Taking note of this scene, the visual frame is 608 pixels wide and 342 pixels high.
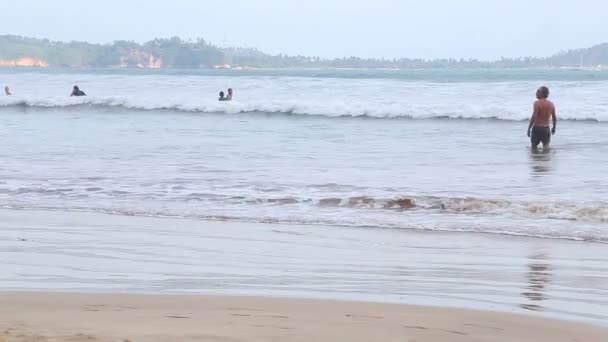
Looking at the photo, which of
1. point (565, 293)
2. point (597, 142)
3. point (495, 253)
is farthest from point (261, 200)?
point (597, 142)

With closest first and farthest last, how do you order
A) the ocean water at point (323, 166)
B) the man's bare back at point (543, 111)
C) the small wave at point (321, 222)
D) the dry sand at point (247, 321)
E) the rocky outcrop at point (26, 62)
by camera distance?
the dry sand at point (247, 321) → the small wave at point (321, 222) → the ocean water at point (323, 166) → the man's bare back at point (543, 111) → the rocky outcrop at point (26, 62)

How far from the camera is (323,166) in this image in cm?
1577

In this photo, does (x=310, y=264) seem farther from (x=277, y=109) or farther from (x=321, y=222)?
(x=277, y=109)

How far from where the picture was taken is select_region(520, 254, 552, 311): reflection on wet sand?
595 centimetres

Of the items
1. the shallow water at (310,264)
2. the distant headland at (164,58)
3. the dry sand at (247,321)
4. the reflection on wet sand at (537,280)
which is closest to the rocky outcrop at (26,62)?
the distant headland at (164,58)

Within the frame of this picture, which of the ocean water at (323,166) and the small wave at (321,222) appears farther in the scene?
the ocean water at (323,166)

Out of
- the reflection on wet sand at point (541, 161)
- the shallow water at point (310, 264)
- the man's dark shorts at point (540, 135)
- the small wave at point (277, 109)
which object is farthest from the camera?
the small wave at point (277, 109)

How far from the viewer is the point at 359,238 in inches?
355

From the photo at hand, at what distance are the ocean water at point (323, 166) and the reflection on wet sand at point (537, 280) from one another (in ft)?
4.93

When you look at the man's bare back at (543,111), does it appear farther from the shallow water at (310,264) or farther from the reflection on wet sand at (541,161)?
the shallow water at (310,264)

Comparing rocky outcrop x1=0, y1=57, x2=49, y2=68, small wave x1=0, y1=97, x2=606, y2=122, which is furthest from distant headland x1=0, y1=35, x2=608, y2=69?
small wave x1=0, y1=97, x2=606, y2=122

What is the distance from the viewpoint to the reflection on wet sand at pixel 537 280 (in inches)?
234

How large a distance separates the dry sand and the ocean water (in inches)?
153

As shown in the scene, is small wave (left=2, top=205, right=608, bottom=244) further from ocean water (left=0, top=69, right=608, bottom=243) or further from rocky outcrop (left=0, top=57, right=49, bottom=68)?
rocky outcrop (left=0, top=57, right=49, bottom=68)
